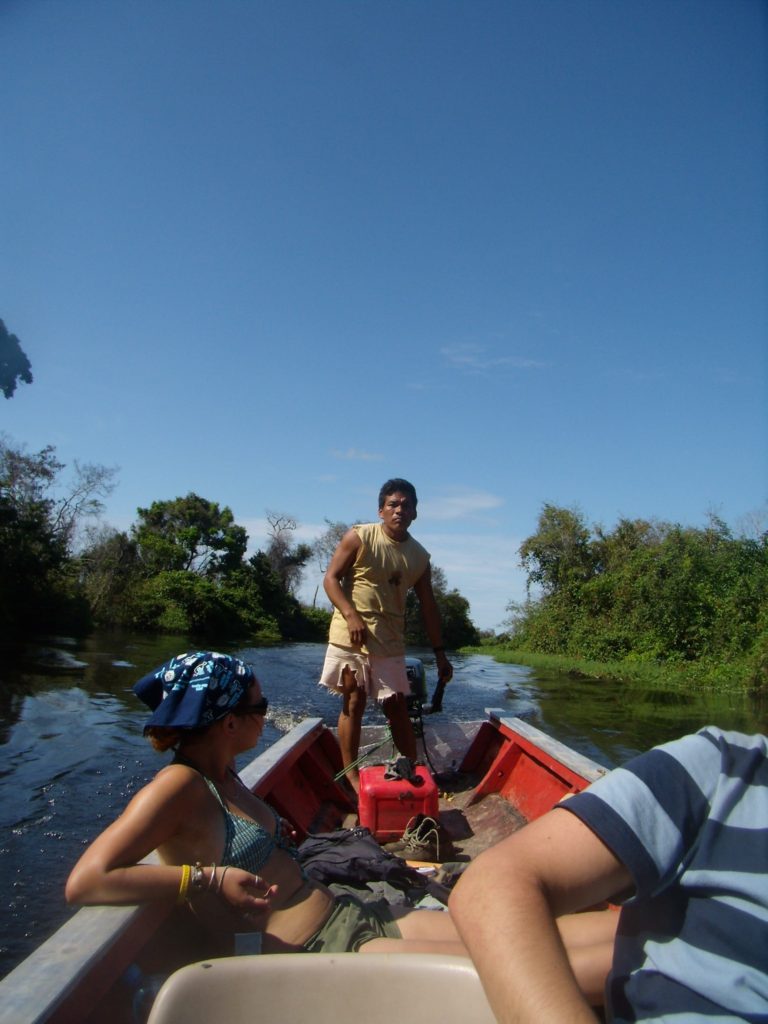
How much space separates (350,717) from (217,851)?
9.13 ft

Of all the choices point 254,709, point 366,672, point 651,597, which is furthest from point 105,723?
point 651,597

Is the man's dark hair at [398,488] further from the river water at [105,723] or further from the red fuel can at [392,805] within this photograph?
the river water at [105,723]

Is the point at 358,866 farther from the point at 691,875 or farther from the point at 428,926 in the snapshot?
the point at 691,875

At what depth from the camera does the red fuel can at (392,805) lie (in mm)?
3820

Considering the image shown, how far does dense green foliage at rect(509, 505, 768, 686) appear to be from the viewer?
68.0 ft

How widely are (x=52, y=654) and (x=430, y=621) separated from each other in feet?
55.1

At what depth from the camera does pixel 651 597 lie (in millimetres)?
24062

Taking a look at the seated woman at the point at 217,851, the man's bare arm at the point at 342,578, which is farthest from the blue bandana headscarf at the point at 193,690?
the man's bare arm at the point at 342,578

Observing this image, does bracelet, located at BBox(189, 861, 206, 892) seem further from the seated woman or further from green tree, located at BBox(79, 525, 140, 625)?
green tree, located at BBox(79, 525, 140, 625)

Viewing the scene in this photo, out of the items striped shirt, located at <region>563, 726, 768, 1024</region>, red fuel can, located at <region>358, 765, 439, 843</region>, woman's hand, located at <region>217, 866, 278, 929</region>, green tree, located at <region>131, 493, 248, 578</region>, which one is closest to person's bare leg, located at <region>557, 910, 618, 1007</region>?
striped shirt, located at <region>563, 726, 768, 1024</region>

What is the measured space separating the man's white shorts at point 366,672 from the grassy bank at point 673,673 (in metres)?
15.3

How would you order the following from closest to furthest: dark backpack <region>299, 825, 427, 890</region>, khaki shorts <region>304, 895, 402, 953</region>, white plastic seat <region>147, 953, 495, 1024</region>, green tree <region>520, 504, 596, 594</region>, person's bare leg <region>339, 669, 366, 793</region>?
white plastic seat <region>147, 953, 495, 1024</region> → khaki shorts <region>304, 895, 402, 953</region> → dark backpack <region>299, 825, 427, 890</region> → person's bare leg <region>339, 669, 366, 793</region> → green tree <region>520, 504, 596, 594</region>

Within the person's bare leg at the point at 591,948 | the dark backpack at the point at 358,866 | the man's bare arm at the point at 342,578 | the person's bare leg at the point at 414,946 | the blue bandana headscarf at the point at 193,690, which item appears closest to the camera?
the person's bare leg at the point at 591,948

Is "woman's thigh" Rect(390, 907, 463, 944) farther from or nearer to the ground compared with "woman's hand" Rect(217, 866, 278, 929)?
nearer to the ground
